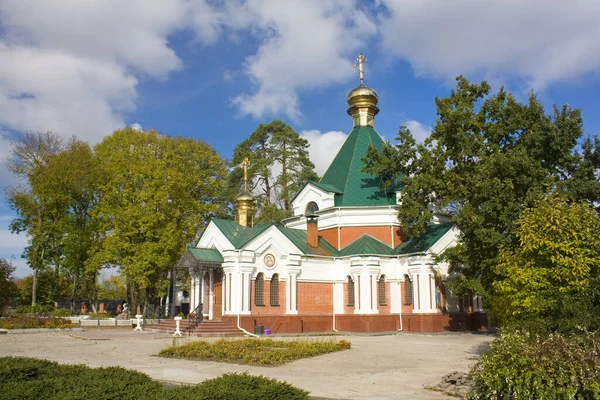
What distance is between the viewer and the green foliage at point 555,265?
32.9 feet

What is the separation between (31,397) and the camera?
22.3 feet

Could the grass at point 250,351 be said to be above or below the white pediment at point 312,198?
below

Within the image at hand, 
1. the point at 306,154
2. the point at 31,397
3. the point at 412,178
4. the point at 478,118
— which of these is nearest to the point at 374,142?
the point at 412,178

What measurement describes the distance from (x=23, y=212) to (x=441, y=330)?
25623 millimetres

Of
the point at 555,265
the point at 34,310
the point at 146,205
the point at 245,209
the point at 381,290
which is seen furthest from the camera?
the point at 34,310

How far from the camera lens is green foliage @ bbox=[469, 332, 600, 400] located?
277 inches

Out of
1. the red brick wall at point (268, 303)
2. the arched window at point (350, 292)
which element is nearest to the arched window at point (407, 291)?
the arched window at point (350, 292)

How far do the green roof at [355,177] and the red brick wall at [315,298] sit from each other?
468 centimetres

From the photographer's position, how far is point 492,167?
1877 cm

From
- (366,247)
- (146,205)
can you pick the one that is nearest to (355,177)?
(366,247)

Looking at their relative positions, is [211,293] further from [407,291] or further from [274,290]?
[407,291]

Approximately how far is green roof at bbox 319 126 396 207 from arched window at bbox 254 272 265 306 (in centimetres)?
646

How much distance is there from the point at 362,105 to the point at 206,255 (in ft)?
45.2

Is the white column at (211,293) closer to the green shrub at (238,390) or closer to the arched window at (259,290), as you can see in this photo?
the arched window at (259,290)
